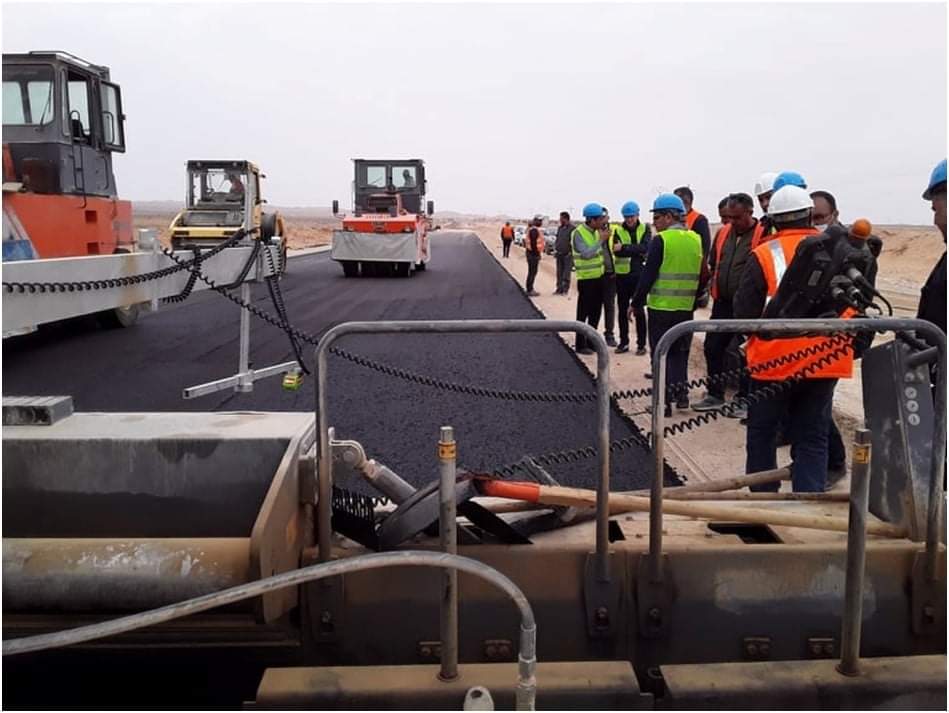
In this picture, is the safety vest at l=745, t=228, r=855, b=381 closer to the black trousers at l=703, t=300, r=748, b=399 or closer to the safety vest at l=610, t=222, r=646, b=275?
the black trousers at l=703, t=300, r=748, b=399

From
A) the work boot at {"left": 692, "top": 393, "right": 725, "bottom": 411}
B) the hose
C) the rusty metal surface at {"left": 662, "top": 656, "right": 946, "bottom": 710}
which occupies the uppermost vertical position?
the hose

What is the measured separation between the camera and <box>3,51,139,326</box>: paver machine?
31.2ft

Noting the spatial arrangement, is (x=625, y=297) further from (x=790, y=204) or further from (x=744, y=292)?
(x=790, y=204)

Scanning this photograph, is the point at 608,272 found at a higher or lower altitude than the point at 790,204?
lower

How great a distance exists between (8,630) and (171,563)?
606 millimetres

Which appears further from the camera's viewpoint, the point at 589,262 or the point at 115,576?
the point at 589,262

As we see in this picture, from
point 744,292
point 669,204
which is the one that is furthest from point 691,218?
point 744,292

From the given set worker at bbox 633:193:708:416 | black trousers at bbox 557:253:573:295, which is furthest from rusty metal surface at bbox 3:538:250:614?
black trousers at bbox 557:253:573:295

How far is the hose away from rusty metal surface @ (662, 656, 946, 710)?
1.82 feet

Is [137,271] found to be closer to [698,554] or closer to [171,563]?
[171,563]

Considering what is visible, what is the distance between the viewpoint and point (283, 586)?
1.94 m

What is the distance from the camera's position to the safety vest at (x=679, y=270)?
6855mm

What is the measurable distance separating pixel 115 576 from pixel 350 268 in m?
20.5

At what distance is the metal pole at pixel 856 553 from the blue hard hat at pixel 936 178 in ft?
6.51
